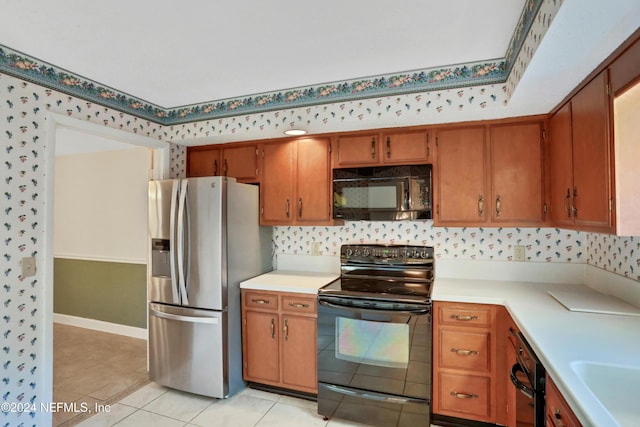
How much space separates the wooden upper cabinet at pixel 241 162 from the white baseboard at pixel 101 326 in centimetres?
228

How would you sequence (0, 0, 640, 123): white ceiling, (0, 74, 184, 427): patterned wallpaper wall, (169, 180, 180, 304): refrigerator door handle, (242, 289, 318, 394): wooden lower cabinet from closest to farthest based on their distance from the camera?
(0, 0, 640, 123): white ceiling < (0, 74, 184, 427): patterned wallpaper wall < (242, 289, 318, 394): wooden lower cabinet < (169, 180, 180, 304): refrigerator door handle

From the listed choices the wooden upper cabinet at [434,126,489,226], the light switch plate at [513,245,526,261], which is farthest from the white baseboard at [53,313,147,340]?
the light switch plate at [513,245,526,261]

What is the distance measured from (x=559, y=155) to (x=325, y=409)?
7.58ft

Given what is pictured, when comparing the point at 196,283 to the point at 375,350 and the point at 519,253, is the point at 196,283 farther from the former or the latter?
the point at 519,253

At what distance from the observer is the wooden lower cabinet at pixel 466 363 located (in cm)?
214

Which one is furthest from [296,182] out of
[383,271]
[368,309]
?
[368,309]

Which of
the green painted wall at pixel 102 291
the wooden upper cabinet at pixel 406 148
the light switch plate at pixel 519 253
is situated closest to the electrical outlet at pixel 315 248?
the wooden upper cabinet at pixel 406 148

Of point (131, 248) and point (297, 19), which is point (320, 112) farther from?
point (131, 248)

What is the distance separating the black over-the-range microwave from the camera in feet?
8.34

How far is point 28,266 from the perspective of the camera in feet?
6.70

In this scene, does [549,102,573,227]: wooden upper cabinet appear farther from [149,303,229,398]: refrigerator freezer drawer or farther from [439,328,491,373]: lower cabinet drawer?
[149,303,229,398]: refrigerator freezer drawer

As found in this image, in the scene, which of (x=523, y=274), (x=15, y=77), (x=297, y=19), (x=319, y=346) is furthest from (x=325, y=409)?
(x=15, y=77)

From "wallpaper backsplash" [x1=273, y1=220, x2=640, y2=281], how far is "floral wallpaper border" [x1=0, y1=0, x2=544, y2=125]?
112cm

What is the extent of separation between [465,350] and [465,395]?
30cm
